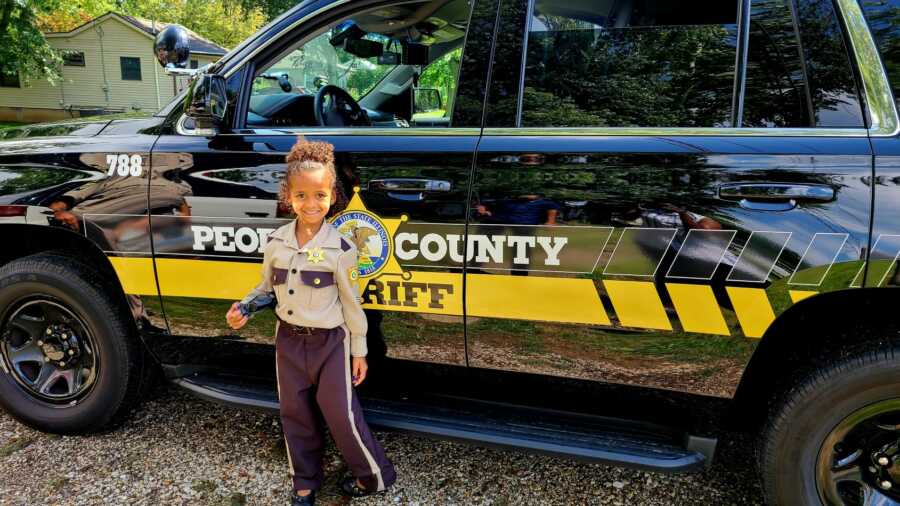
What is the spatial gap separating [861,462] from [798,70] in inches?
49.6

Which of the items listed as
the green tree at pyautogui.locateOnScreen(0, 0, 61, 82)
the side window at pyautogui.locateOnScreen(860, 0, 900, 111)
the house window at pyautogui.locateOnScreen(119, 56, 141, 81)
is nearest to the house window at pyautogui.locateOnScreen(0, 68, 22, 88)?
the green tree at pyautogui.locateOnScreen(0, 0, 61, 82)

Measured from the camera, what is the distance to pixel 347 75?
288cm

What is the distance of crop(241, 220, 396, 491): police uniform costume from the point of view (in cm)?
218

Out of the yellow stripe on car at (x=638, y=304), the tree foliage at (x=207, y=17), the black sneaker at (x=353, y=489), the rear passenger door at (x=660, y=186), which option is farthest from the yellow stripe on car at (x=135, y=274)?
the tree foliage at (x=207, y=17)

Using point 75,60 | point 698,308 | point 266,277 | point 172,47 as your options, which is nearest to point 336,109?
point 172,47

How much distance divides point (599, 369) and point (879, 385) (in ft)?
2.68

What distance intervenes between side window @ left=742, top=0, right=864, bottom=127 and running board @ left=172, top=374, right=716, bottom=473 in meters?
1.09

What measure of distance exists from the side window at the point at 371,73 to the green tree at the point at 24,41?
21.9 m

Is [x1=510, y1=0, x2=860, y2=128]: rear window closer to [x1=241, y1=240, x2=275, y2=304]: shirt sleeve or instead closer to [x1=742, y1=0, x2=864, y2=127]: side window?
[x1=742, y1=0, x2=864, y2=127]: side window

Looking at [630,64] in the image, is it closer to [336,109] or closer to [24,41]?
[336,109]

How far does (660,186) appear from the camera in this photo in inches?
77.8

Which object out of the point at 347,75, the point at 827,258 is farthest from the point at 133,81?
the point at 827,258

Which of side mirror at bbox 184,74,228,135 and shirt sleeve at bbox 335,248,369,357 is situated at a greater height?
side mirror at bbox 184,74,228,135

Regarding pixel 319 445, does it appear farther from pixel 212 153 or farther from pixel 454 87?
pixel 454 87
